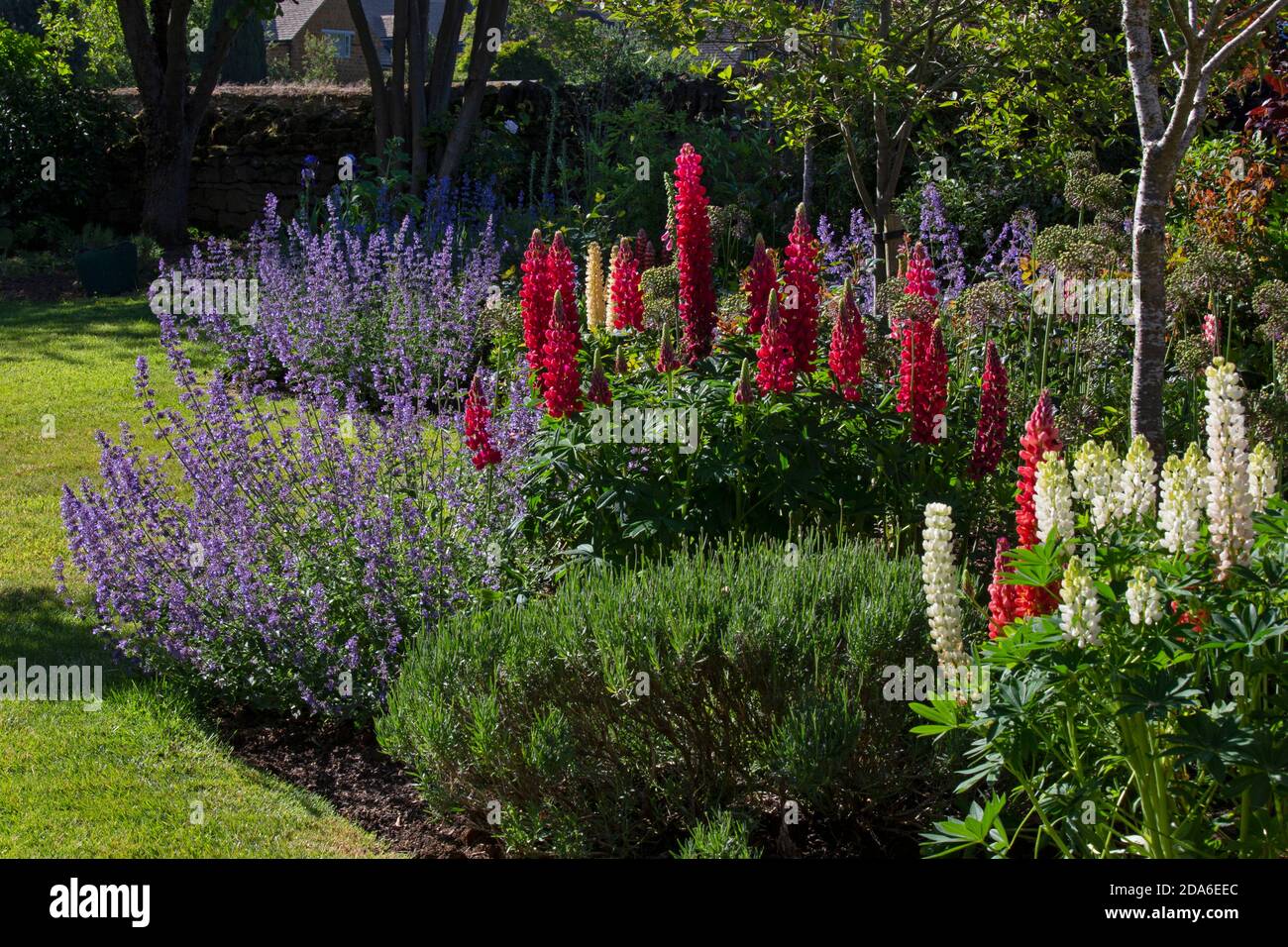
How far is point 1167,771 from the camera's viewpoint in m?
3.20

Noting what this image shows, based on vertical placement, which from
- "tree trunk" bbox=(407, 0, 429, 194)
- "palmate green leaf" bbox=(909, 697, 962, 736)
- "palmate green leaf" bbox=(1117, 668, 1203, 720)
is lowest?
"palmate green leaf" bbox=(909, 697, 962, 736)

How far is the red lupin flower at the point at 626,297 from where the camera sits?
5.91 meters

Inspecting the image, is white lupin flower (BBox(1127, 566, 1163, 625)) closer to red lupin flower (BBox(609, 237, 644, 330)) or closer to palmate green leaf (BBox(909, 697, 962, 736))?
palmate green leaf (BBox(909, 697, 962, 736))

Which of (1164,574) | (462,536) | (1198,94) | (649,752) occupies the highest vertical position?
(1198,94)

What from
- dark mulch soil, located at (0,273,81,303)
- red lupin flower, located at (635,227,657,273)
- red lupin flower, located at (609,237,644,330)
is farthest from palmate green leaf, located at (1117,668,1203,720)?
dark mulch soil, located at (0,273,81,303)

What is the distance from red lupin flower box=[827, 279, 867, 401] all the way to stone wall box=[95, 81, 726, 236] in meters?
12.3

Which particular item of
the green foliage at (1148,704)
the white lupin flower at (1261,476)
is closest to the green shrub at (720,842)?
the green foliage at (1148,704)

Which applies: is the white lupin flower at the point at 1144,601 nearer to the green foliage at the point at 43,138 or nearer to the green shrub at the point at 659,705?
the green shrub at the point at 659,705

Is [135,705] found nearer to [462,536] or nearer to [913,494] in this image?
[462,536]

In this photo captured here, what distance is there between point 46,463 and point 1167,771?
7.27m

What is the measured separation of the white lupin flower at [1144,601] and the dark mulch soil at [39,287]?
1273cm

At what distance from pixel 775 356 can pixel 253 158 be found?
13212mm

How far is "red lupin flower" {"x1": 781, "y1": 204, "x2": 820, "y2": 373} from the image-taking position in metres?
5.16
